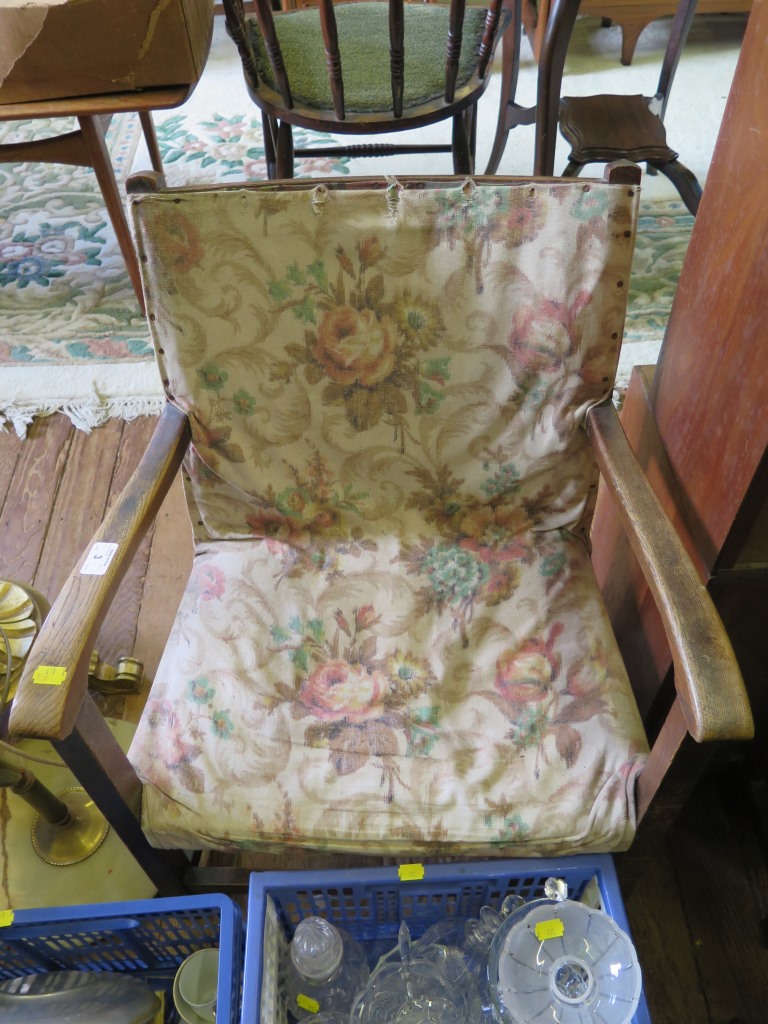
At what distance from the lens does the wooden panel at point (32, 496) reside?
61.1 inches

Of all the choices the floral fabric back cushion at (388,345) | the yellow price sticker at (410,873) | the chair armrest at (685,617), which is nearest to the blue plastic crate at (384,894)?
the yellow price sticker at (410,873)

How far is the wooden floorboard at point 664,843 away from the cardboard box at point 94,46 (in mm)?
763

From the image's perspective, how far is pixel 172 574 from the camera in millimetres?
1524

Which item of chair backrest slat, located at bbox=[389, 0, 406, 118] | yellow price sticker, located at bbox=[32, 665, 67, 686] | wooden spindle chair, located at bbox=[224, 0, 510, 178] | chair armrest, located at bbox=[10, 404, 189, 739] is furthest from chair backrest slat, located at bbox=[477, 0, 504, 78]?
yellow price sticker, located at bbox=[32, 665, 67, 686]

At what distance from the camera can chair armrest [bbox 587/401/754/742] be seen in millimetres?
680

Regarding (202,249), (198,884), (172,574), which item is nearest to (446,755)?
(198,884)

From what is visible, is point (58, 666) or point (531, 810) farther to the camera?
point (531, 810)

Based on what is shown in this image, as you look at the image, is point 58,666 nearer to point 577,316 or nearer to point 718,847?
point 577,316

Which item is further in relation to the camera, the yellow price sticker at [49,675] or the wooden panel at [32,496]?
the wooden panel at [32,496]

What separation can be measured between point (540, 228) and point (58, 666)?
703mm

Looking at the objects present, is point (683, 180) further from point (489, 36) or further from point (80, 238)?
point (80, 238)

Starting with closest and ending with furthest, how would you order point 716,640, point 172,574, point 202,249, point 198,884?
point 716,640, point 202,249, point 198,884, point 172,574

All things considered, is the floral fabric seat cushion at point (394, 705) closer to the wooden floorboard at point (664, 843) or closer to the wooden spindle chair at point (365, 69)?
the wooden floorboard at point (664, 843)

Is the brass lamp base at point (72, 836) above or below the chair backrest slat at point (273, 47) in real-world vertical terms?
below
